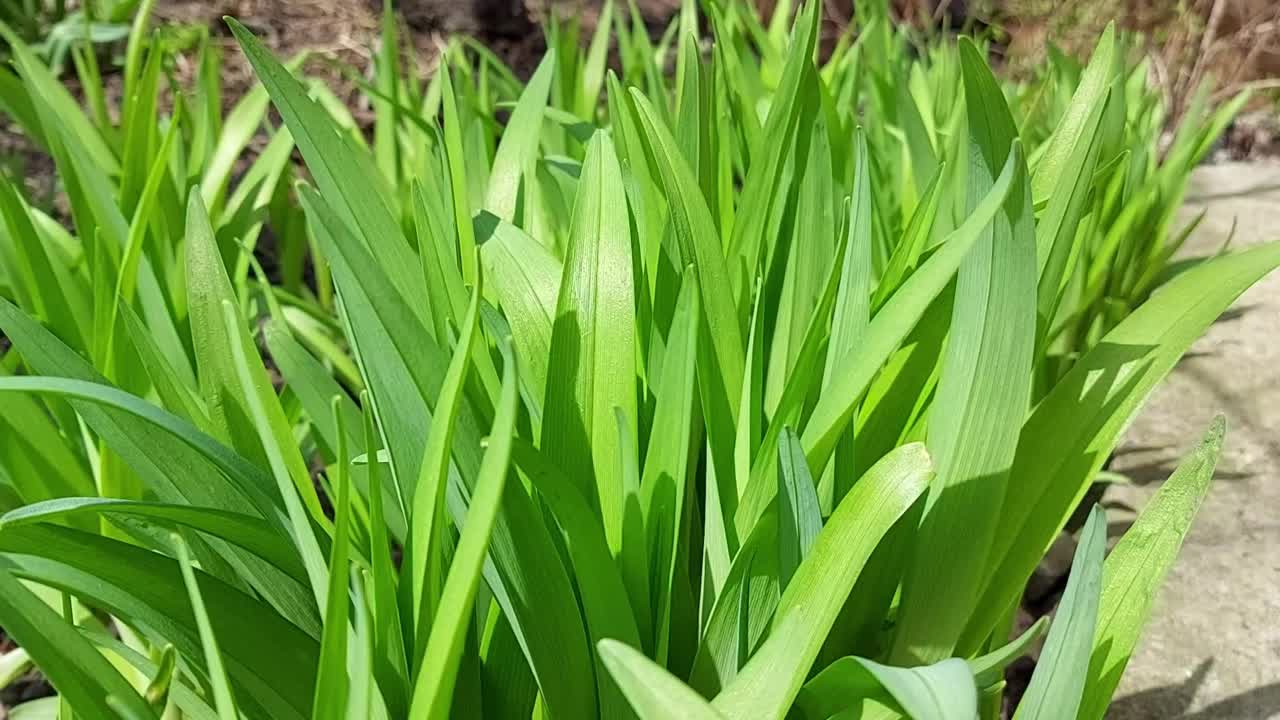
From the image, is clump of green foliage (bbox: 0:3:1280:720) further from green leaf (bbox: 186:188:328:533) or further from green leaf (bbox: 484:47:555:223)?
green leaf (bbox: 484:47:555:223)

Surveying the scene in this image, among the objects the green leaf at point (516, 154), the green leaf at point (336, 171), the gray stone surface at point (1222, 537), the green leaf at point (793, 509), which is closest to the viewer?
the green leaf at point (793, 509)

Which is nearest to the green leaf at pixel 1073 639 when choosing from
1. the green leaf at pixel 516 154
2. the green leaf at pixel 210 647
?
the green leaf at pixel 210 647

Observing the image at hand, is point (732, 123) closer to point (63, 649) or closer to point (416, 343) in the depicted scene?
point (416, 343)

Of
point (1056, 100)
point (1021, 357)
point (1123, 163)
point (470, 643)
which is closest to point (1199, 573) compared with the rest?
point (1123, 163)

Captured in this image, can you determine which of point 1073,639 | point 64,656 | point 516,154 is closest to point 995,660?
point 1073,639

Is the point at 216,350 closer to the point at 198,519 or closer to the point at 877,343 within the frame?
the point at 198,519

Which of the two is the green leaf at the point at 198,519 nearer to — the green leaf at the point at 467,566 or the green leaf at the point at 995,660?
the green leaf at the point at 467,566
